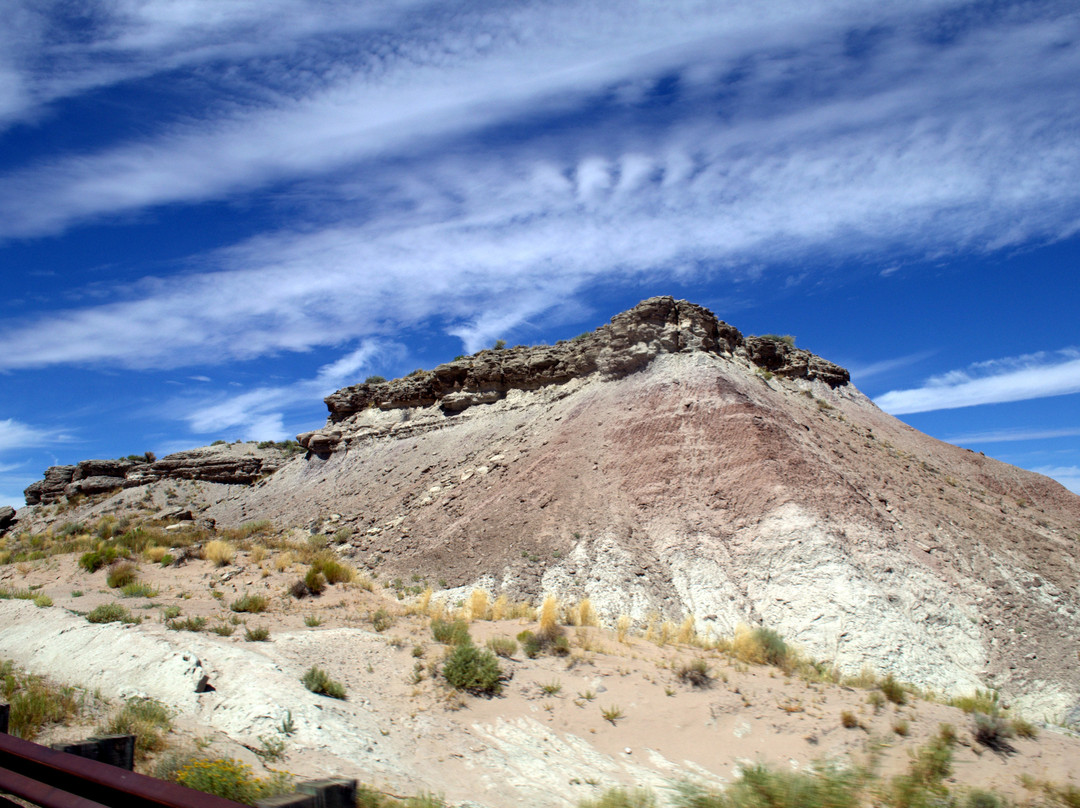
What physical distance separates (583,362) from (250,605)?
1758 centimetres

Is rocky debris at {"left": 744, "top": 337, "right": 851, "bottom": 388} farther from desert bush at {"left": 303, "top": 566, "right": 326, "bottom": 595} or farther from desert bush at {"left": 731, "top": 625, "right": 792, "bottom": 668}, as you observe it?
desert bush at {"left": 303, "top": 566, "right": 326, "bottom": 595}

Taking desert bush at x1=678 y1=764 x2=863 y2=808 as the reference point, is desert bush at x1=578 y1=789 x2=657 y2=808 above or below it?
below

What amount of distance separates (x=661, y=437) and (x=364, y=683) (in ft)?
44.6

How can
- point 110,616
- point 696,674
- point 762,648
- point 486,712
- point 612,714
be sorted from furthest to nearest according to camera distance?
point 762,648
point 110,616
point 696,674
point 612,714
point 486,712

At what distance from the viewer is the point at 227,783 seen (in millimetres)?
5762

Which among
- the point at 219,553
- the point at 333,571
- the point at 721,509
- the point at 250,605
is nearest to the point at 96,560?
the point at 219,553

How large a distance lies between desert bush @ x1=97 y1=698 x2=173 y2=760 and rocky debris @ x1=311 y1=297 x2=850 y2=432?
2083 centimetres

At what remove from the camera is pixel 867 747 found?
9.66 meters

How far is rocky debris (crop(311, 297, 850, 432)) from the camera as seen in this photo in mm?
26625

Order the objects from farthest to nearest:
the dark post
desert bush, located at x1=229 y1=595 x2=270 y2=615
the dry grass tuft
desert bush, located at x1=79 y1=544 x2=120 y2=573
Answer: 1. desert bush, located at x1=79 y1=544 x2=120 y2=573
2. the dry grass tuft
3. desert bush, located at x1=229 y1=595 x2=270 y2=615
4. the dark post

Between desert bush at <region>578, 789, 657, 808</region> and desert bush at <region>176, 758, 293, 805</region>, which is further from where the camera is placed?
desert bush at <region>578, 789, 657, 808</region>

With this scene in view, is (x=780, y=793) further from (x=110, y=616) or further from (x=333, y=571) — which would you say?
(x=333, y=571)

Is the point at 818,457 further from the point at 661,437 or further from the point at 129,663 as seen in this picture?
the point at 129,663

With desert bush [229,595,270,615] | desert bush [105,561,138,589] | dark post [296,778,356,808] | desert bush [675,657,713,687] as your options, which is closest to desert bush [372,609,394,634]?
desert bush [229,595,270,615]
